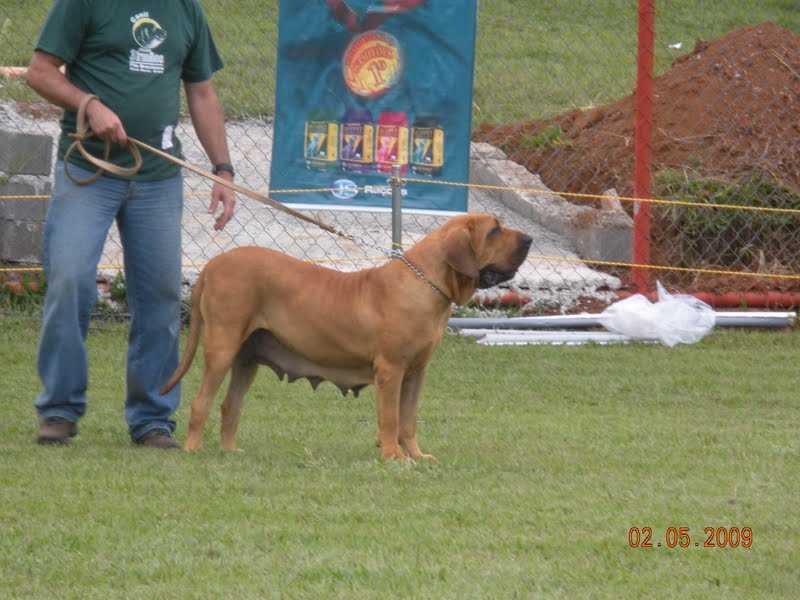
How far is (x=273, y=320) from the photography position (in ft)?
21.7

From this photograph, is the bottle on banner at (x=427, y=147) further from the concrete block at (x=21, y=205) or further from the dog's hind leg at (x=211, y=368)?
the dog's hind leg at (x=211, y=368)

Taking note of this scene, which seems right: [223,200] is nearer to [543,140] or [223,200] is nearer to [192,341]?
[192,341]

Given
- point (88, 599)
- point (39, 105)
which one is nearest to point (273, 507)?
point (88, 599)


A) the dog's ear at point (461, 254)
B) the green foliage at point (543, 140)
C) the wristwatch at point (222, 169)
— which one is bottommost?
the dog's ear at point (461, 254)

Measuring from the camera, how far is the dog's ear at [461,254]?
639 centimetres

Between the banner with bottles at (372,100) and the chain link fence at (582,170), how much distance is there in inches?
21.9

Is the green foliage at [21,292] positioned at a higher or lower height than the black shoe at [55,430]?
higher

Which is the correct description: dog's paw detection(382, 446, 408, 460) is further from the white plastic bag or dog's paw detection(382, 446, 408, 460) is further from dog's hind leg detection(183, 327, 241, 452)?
the white plastic bag

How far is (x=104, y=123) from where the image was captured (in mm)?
6324

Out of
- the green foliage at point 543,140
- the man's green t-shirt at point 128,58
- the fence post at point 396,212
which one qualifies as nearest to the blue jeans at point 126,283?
the man's green t-shirt at point 128,58

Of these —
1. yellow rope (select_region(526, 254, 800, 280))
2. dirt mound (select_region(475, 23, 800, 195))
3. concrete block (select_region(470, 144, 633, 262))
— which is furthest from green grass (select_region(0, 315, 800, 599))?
dirt mound (select_region(475, 23, 800, 195))

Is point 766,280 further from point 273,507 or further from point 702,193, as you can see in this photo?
point 273,507

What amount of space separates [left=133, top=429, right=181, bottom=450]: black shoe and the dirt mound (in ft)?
21.7

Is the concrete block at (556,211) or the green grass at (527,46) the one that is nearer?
the concrete block at (556,211)
